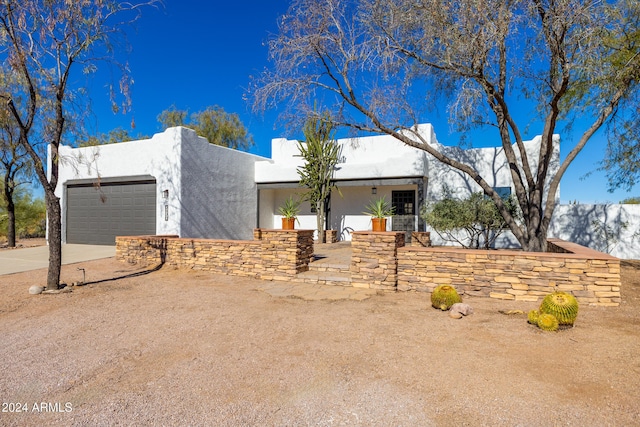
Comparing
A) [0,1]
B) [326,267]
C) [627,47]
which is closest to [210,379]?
[326,267]

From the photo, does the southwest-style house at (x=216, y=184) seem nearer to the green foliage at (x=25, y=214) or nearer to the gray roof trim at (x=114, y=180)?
the gray roof trim at (x=114, y=180)

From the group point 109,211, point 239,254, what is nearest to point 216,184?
point 109,211

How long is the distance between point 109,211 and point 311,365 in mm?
12688

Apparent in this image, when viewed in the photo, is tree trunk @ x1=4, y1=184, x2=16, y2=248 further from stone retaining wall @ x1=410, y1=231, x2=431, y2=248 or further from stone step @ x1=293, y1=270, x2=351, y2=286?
stone retaining wall @ x1=410, y1=231, x2=431, y2=248

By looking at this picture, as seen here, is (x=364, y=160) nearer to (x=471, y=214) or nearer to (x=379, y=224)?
(x=471, y=214)

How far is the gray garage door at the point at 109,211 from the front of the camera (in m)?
12.4

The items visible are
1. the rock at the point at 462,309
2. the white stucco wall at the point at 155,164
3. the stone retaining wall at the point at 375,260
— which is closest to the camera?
the rock at the point at 462,309

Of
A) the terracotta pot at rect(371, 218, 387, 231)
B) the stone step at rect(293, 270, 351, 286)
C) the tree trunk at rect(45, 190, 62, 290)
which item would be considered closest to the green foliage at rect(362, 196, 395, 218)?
the terracotta pot at rect(371, 218, 387, 231)

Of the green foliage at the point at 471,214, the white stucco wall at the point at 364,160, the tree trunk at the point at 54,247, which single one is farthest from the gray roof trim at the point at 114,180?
the green foliage at the point at 471,214

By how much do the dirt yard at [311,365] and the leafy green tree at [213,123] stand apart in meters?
19.7

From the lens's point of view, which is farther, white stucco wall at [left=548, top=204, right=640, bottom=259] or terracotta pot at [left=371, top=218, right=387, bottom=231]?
white stucco wall at [left=548, top=204, right=640, bottom=259]

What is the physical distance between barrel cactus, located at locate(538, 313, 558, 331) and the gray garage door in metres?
11.5

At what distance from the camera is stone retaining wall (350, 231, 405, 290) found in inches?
256

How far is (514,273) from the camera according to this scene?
5.66 m
